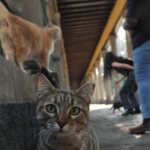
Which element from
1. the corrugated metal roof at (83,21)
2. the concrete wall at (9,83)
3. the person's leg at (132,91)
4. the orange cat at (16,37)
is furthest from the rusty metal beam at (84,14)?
the concrete wall at (9,83)

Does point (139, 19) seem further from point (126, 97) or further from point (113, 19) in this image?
point (113, 19)

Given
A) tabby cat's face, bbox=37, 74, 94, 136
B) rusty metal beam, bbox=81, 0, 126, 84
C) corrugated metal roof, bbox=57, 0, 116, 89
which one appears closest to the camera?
tabby cat's face, bbox=37, 74, 94, 136

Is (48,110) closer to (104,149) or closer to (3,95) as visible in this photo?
(3,95)

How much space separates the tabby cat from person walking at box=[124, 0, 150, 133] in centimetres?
115

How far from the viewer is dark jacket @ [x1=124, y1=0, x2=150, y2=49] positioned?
2.31 m

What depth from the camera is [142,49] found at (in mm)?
2359

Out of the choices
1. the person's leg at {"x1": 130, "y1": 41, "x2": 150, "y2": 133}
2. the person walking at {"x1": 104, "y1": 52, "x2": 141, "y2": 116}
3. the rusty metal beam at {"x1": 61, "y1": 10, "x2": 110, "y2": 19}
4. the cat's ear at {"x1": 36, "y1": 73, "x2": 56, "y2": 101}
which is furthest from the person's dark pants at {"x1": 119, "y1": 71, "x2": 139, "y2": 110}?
the rusty metal beam at {"x1": 61, "y1": 10, "x2": 110, "y2": 19}

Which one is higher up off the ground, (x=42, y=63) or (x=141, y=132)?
(x=42, y=63)

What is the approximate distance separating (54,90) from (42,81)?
141 mm

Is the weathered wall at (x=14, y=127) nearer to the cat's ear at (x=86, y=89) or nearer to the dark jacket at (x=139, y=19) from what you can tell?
the cat's ear at (x=86, y=89)

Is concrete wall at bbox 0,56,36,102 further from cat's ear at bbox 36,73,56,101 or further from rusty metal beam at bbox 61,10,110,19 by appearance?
rusty metal beam at bbox 61,10,110,19

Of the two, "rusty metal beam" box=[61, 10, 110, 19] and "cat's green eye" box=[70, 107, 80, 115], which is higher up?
"rusty metal beam" box=[61, 10, 110, 19]

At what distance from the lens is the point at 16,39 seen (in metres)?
2.16

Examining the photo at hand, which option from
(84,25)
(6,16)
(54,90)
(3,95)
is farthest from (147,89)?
(84,25)
